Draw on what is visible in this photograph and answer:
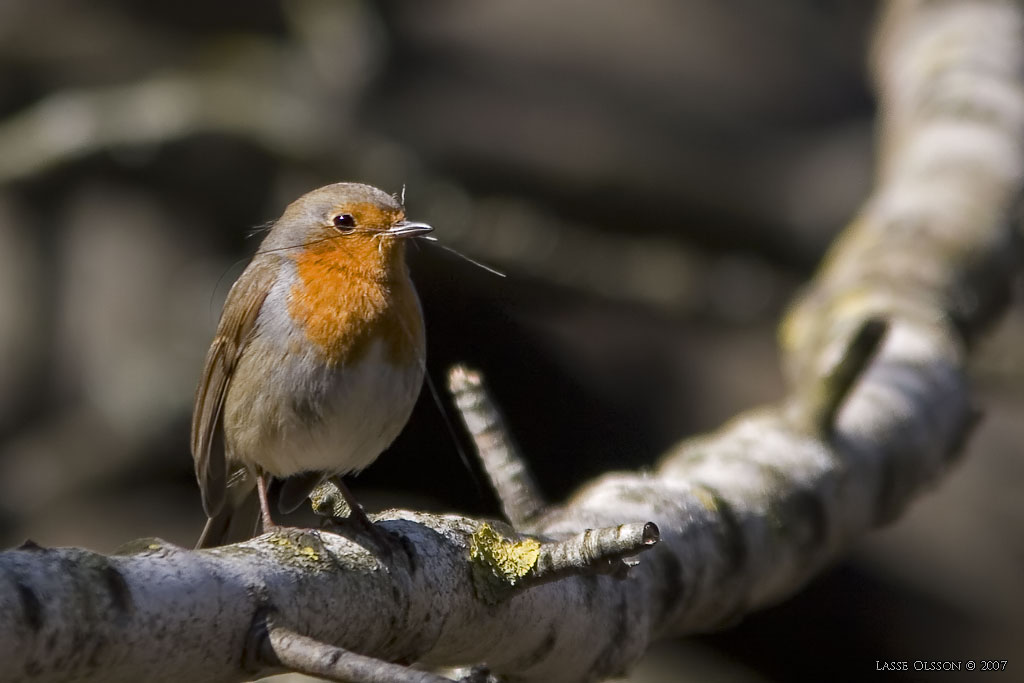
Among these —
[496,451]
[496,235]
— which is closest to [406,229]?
[496,451]

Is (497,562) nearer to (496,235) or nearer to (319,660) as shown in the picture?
(319,660)

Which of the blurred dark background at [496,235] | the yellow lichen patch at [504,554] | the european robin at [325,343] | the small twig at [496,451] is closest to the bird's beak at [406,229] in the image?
the european robin at [325,343]

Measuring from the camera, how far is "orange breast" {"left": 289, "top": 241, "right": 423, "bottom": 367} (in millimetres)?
3139

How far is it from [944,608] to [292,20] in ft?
17.8

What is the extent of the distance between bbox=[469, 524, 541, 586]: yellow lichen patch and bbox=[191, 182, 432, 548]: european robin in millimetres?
765

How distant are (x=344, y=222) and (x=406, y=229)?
21 cm

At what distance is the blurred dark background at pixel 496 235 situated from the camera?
6.91 metres

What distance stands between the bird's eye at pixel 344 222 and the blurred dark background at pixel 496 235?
323cm

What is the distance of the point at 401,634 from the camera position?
230 cm

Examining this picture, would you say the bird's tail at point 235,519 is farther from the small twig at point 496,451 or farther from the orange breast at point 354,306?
the small twig at point 496,451

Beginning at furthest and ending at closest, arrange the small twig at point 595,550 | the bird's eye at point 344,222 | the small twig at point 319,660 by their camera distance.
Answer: the bird's eye at point 344,222, the small twig at point 595,550, the small twig at point 319,660

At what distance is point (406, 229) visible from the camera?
317 cm

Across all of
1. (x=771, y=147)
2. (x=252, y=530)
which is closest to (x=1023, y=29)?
(x=771, y=147)

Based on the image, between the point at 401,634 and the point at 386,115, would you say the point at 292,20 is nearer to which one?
the point at 386,115
